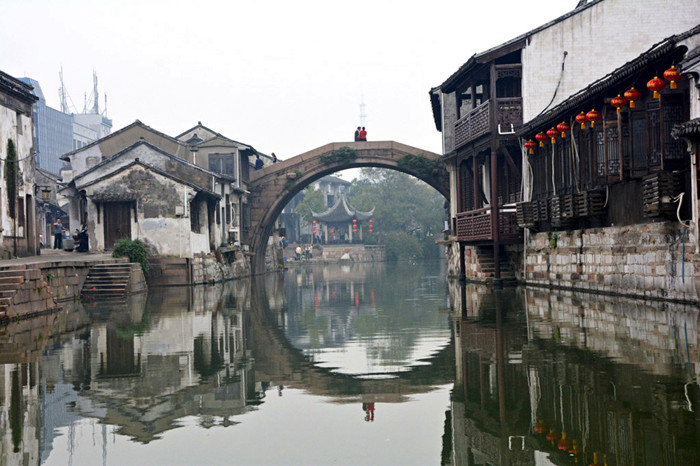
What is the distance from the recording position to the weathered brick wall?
47.8 ft

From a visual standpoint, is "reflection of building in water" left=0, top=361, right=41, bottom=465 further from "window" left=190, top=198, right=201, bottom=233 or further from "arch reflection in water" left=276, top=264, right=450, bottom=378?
"window" left=190, top=198, right=201, bottom=233

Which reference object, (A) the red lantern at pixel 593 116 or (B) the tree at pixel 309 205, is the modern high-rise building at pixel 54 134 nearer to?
(B) the tree at pixel 309 205

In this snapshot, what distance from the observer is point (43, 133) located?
90.9 m

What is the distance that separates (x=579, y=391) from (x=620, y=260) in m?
10.4

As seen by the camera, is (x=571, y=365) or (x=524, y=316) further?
(x=524, y=316)

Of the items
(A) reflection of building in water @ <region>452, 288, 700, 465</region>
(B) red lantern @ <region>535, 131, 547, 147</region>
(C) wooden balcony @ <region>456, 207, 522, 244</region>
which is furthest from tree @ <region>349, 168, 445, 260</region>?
(A) reflection of building in water @ <region>452, 288, 700, 465</region>

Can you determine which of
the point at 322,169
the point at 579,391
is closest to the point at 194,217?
the point at 322,169

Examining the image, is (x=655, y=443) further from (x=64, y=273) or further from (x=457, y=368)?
(x=64, y=273)

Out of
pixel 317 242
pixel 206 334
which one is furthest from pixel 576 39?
pixel 317 242

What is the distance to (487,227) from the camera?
2430cm

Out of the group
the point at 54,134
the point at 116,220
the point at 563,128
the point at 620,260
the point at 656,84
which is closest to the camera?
the point at 656,84

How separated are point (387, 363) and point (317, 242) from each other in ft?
209

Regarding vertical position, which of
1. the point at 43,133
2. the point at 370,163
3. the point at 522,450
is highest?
Answer: the point at 43,133

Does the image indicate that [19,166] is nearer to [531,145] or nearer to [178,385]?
[531,145]
